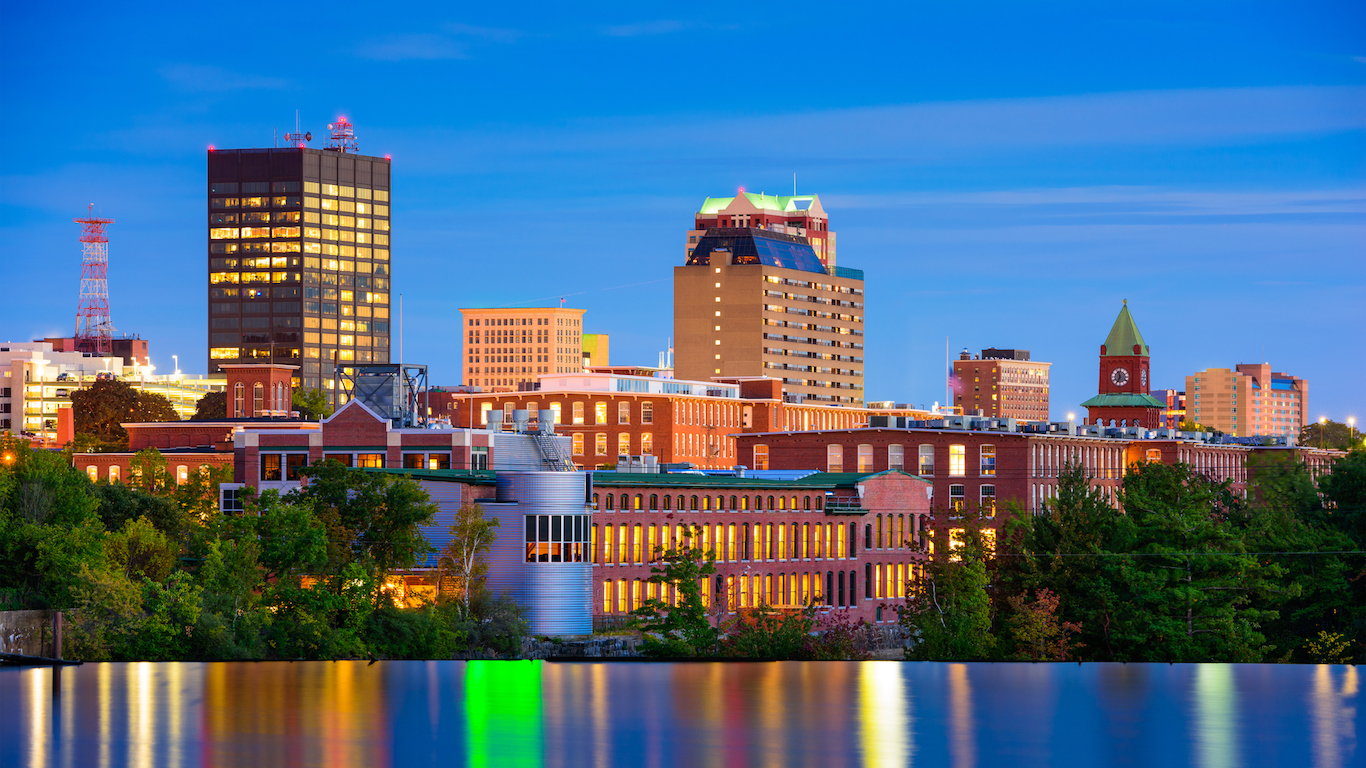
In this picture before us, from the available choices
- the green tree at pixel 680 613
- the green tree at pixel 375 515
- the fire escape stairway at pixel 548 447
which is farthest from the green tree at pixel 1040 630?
the fire escape stairway at pixel 548 447

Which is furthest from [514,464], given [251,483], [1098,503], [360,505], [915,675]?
[915,675]

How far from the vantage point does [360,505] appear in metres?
101

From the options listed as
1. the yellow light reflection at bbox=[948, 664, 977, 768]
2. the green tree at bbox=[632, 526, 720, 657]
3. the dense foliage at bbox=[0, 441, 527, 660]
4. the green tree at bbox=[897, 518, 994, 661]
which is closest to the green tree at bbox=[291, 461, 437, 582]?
the dense foliage at bbox=[0, 441, 527, 660]

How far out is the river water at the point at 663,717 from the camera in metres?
55.3

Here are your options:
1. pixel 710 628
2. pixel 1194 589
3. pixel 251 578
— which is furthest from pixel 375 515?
pixel 1194 589

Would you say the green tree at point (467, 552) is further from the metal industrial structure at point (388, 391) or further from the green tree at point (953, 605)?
the metal industrial structure at point (388, 391)

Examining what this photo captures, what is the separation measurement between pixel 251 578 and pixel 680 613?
2355cm

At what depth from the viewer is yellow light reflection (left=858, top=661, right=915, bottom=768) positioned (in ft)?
185

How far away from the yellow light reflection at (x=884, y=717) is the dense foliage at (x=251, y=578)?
2878 cm

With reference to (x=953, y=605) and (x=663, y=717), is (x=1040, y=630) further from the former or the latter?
(x=663, y=717)

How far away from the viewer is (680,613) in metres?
98.8

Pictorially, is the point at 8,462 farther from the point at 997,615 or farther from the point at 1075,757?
the point at 1075,757

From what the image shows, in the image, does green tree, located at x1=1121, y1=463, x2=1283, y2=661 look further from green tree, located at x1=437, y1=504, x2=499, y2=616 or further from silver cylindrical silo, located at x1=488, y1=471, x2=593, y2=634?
green tree, located at x1=437, y1=504, x2=499, y2=616

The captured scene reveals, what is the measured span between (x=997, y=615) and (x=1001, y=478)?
50494 millimetres
